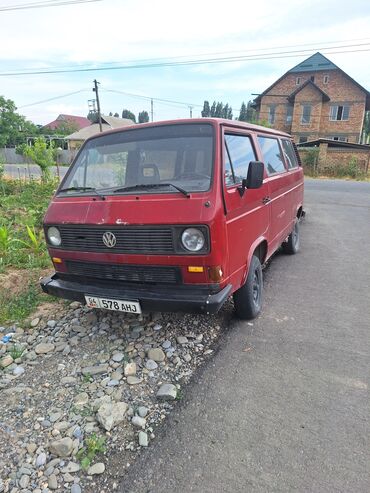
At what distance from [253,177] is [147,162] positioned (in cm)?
105

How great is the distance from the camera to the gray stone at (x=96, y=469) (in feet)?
6.86

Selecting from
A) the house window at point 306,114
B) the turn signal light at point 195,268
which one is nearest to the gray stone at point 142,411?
the turn signal light at point 195,268

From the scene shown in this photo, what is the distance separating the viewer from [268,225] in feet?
13.9

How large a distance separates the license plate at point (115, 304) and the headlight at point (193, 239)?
667 millimetres

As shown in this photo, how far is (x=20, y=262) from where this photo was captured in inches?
208

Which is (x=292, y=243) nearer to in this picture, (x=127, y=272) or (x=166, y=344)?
(x=166, y=344)

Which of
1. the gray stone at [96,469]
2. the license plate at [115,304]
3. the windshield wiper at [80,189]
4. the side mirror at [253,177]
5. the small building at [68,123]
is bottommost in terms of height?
the gray stone at [96,469]

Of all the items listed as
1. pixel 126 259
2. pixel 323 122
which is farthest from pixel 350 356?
pixel 323 122

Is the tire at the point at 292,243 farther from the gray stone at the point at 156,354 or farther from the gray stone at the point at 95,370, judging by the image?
the gray stone at the point at 95,370

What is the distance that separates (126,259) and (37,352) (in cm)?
131

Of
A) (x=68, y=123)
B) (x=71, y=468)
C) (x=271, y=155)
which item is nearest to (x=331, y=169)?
(x=271, y=155)

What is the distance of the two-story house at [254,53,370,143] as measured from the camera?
34.9 metres

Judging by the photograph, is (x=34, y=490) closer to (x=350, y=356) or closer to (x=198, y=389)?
(x=198, y=389)

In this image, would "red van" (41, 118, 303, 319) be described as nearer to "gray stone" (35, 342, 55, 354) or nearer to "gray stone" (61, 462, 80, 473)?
"gray stone" (35, 342, 55, 354)
